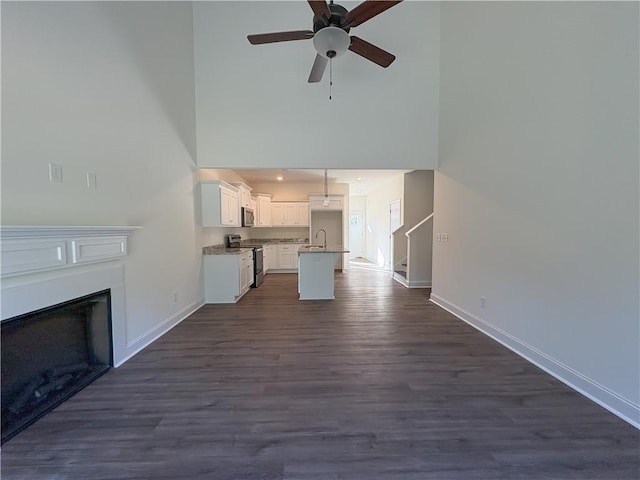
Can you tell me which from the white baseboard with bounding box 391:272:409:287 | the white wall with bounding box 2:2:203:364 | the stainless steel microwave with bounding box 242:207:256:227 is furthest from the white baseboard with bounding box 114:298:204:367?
the white baseboard with bounding box 391:272:409:287

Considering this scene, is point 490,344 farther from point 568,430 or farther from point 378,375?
point 378,375

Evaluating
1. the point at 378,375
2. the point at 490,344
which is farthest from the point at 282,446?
the point at 490,344

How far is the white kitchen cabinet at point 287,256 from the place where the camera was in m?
7.87

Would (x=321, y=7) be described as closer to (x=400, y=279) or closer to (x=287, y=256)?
(x=400, y=279)

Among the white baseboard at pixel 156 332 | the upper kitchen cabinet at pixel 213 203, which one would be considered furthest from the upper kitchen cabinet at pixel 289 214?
the white baseboard at pixel 156 332

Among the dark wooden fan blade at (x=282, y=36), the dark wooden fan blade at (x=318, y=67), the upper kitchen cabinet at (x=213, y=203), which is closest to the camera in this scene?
the dark wooden fan blade at (x=282, y=36)

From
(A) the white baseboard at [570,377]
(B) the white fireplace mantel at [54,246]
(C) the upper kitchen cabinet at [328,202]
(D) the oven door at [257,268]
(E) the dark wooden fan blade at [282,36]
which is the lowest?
(A) the white baseboard at [570,377]

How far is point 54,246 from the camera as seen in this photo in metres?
1.91

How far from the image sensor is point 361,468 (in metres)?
1.49

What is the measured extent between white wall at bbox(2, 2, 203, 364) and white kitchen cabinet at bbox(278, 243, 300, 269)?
3.77m

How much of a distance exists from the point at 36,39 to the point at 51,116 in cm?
51

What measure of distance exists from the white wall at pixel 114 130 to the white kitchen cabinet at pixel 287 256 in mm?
3766

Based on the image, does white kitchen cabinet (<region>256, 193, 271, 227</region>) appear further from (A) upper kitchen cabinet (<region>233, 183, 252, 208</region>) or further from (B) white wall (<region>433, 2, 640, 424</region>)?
(B) white wall (<region>433, 2, 640, 424</region>)

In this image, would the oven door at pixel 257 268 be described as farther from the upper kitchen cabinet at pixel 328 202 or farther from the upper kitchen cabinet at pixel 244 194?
the upper kitchen cabinet at pixel 328 202
